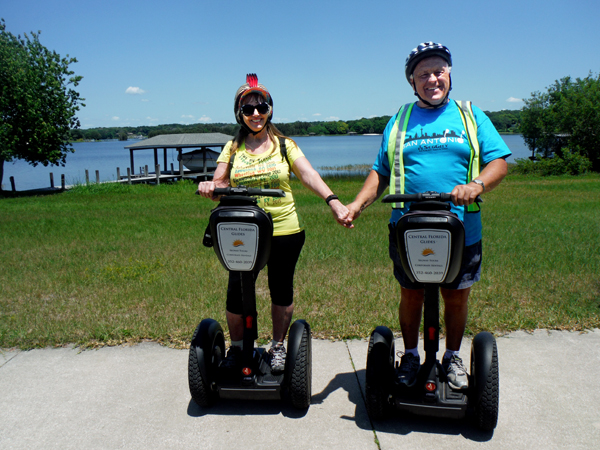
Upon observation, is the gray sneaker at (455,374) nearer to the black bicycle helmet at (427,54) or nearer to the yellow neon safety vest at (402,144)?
the yellow neon safety vest at (402,144)

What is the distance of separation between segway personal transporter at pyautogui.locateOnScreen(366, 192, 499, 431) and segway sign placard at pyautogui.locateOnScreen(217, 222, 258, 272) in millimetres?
764

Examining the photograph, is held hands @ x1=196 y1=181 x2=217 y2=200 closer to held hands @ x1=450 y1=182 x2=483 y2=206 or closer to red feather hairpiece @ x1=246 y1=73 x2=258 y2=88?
red feather hairpiece @ x1=246 y1=73 x2=258 y2=88

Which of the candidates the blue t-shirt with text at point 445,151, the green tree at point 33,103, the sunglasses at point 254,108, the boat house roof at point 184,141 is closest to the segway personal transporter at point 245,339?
the sunglasses at point 254,108

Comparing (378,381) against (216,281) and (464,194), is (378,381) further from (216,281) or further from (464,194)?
(216,281)

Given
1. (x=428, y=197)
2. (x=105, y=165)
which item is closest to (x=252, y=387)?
(x=428, y=197)

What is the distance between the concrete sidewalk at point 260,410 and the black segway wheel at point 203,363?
0.44 feet

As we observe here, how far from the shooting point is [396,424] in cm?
273

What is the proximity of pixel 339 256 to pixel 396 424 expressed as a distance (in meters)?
4.56

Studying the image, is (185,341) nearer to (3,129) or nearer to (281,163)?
(281,163)

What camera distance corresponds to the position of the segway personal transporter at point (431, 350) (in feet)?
7.81

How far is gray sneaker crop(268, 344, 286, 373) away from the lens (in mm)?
2939

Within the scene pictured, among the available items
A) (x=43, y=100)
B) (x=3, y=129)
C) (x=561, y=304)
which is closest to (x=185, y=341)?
(x=561, y=304)

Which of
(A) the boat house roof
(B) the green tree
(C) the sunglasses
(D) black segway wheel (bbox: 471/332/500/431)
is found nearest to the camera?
(D) black segway wheel (bbox: 471/332/500/431)

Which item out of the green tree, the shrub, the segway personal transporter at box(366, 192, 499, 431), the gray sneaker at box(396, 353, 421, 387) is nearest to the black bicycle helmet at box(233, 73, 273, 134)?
the segway personal transporter at box(366, 192, 499, 431)
